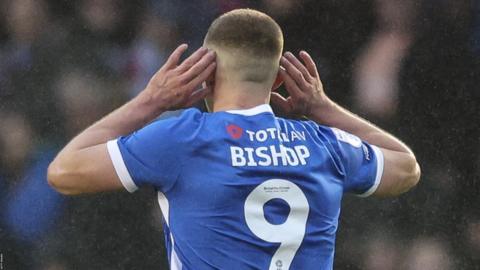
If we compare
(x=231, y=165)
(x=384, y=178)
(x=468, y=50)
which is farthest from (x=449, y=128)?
(x=231, y=165)

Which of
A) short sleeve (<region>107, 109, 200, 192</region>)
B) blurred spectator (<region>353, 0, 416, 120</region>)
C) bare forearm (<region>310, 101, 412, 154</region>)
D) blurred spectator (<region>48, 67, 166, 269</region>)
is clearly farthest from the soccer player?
blurred spectator (<region>353, 0, 416, 120</region>)

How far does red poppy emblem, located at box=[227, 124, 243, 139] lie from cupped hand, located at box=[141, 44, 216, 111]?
16 centimetres

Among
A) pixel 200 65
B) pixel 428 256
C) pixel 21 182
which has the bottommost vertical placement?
pixel 428 256

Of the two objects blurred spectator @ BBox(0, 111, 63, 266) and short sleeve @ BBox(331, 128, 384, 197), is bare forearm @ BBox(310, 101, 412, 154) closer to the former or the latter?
short sleeve @ BBox(331, 128, 384, 197)

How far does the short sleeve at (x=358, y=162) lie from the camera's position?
248cm

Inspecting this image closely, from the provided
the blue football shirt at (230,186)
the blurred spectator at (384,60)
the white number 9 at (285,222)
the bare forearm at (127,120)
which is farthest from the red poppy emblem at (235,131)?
the blurred spectator at (384,60)

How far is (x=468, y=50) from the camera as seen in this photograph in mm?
4727

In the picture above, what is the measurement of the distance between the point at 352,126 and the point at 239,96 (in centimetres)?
43

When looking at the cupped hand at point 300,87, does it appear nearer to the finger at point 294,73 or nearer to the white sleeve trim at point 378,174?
the finger at point 294,73

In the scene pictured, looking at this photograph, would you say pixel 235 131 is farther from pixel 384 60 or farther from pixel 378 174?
pixel 384 60

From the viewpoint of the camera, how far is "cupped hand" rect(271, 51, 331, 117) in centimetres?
260

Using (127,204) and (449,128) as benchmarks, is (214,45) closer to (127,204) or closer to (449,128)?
(127,204)

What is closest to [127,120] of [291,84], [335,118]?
[291,84]

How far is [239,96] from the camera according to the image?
7.94ft
